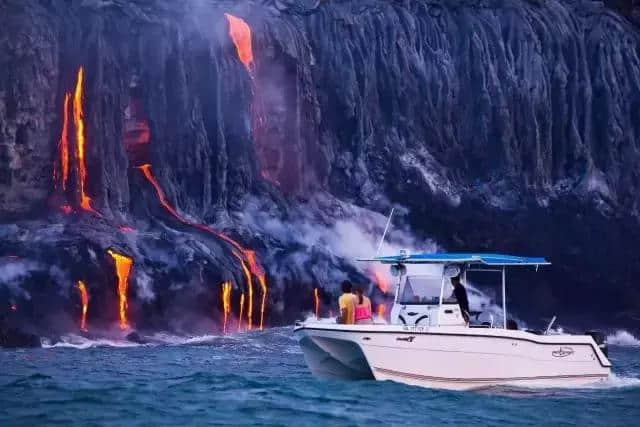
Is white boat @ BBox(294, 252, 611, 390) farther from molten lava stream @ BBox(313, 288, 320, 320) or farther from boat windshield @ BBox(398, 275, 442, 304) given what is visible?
molten lava stream @ BBox(313, 288, 320, 320)

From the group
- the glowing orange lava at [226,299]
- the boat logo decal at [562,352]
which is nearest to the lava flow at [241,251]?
the glowing orange lava at [226,299]

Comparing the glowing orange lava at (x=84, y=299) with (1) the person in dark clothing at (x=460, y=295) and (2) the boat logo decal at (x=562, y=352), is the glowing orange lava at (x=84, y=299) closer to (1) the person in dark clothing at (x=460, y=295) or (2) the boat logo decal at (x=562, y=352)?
(1) the person in dark clothing at (x=460, y=295)

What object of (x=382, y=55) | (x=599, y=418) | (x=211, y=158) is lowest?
(x=599, y=418)

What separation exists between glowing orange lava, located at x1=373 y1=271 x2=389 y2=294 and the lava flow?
682 cm

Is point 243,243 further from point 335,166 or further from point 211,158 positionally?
point 335,166

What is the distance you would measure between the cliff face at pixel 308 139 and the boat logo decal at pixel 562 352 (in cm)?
2717

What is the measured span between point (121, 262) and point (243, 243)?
904cm

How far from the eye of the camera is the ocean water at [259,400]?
28.7m

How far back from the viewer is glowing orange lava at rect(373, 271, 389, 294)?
227 ft

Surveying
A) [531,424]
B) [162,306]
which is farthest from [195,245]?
[531,424]

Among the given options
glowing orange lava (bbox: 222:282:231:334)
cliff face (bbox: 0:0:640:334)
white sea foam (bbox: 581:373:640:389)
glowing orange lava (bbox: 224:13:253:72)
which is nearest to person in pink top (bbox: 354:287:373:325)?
white sea foam (bbox: 581:373:640:389)

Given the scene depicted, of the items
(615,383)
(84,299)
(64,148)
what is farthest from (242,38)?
(615,383)

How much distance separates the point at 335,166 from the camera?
7850 centimetres

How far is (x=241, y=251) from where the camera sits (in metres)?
66.7
